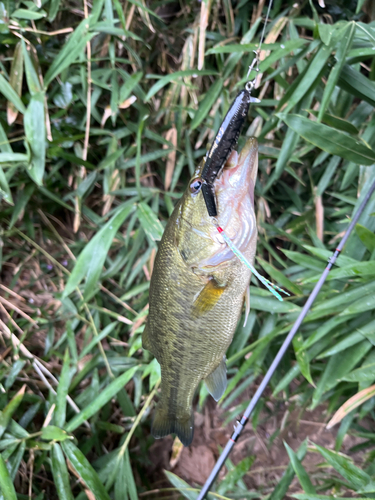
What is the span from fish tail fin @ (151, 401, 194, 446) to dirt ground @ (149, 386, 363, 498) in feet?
3.40

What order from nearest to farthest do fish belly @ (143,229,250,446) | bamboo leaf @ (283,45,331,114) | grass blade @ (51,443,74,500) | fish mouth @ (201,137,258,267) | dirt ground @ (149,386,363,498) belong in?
fish mouth @ (201,137,258,267), fish belly @ (143,229,250,446), bamboo leaf @ (283,45,331,114), grass blade @ (51,443,74,500), dirt ground @ (149,386,363,498)

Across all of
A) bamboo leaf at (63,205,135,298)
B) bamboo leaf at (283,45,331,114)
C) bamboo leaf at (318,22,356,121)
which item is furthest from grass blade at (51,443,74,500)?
bamboo leaf at (318,22,356,121)

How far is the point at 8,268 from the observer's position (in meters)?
2.33

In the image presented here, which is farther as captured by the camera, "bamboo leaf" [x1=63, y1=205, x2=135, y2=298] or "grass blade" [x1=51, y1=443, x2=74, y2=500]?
"bamboo leaf" [x1=63, y1=205, x2=135, y2=298]

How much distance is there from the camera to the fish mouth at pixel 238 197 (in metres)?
0.83

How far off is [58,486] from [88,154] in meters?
1.83

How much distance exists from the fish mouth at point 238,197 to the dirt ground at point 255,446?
1663 mm

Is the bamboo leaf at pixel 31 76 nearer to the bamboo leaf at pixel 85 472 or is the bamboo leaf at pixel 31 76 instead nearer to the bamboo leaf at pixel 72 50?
the bamboo leaf at pixel 72 50

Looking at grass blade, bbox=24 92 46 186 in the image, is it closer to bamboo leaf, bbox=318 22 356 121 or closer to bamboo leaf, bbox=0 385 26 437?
bamboo leaf, bbox=0 385 26 437

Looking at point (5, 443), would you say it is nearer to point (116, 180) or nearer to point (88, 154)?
point (116, 180)

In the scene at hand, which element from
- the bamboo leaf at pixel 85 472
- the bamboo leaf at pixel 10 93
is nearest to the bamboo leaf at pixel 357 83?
the bamboo leaf at pixel 10 93

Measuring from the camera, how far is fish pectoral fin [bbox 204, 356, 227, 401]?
1021 millimetres

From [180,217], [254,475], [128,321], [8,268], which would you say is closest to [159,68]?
[180,217]

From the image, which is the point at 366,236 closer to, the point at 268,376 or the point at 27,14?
the point at 268,376
